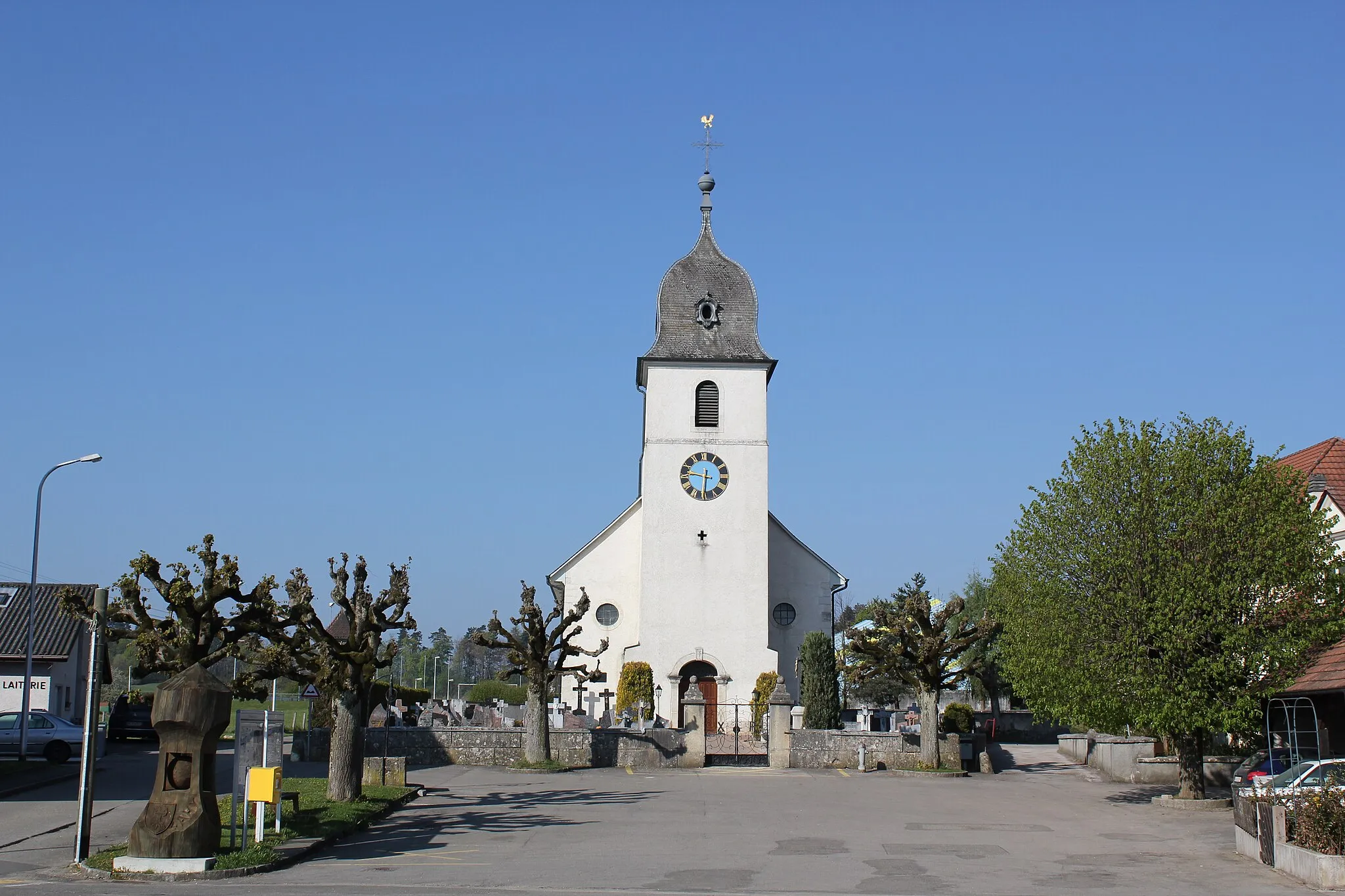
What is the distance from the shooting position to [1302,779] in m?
18.1

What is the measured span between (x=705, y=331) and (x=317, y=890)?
1307 inches

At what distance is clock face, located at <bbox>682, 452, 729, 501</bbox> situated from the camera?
43688 millimetres

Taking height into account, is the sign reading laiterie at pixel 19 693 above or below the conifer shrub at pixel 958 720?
above

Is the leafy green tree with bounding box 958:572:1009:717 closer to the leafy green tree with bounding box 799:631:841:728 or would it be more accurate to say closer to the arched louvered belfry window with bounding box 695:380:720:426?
the leafy green tree with bounding box 799:631:841:728

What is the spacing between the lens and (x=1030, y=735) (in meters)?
48.2

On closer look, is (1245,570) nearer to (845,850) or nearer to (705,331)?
(845,850)

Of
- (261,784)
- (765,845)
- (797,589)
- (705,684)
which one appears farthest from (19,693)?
(765,845)

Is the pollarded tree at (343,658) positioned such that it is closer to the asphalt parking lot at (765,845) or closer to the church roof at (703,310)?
the asphalt parking lot at (765,845)

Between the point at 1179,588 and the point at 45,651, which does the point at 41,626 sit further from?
the point at 1179,588

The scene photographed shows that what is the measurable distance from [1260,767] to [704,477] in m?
23.4

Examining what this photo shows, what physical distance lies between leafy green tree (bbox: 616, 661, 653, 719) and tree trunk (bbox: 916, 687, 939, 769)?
11.5 m

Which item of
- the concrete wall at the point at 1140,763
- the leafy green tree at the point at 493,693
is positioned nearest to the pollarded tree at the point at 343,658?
the concrete wall at the point at 1140,763

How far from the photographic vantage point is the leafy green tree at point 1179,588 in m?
22.8

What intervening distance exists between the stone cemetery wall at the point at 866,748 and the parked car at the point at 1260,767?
8859 millimetres
